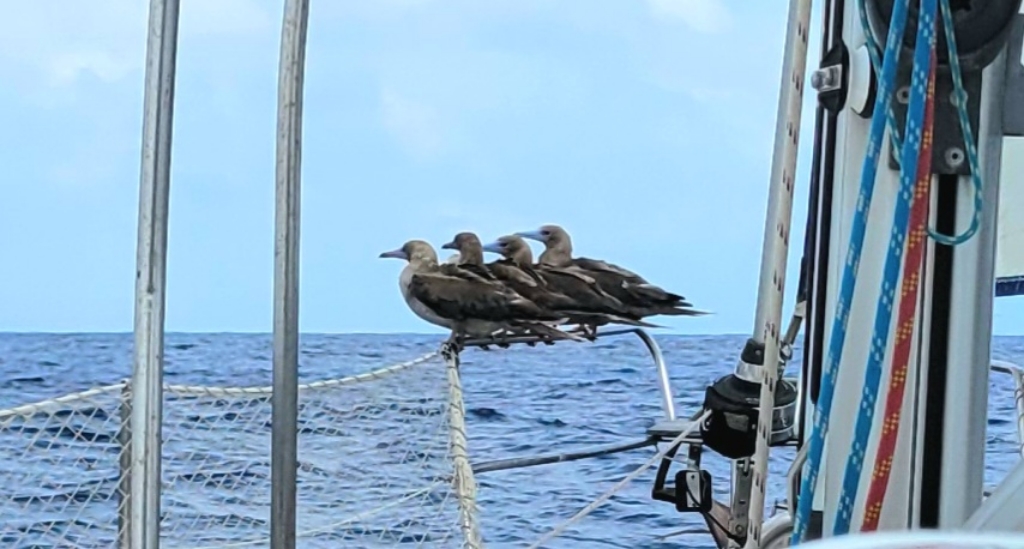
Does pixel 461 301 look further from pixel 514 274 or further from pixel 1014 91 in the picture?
pixel 1014 91

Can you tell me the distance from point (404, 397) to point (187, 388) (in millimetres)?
601

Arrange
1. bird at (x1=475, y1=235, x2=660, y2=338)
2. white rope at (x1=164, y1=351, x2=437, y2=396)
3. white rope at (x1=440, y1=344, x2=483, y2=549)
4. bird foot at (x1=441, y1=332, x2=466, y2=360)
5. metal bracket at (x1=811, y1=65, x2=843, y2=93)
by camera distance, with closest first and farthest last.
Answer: metal bracket at (x1=811, y1=65, x2=843, y2=93) → white rope at (x1=164, y1=351, x2=437, y2=396) → white rope at (x1=440, y1=344, x2=483, y2=549) → bird foot at (x1=441, y1=332, x2=466, y2=360) → bird at (x1=475, y1=235, x2=660, y2=338)

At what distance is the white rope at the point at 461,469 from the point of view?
222 cm

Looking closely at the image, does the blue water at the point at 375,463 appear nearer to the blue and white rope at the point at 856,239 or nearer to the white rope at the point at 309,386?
the white rope at the point at 309,386

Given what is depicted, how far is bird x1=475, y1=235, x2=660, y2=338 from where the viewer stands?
136 inches

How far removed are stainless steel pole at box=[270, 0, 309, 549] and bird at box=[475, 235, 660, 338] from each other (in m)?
2.37

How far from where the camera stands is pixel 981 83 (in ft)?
3.04

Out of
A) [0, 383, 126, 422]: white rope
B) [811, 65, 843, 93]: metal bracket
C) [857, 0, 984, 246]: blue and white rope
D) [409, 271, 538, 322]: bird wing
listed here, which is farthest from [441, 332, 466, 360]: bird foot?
[857, 0, 984, 246]: blue and white rope

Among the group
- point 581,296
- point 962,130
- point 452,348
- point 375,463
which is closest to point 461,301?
point 581,296

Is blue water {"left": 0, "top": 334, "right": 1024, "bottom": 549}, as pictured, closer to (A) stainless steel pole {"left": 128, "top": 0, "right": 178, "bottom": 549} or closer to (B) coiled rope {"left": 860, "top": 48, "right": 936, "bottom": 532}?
(A) stainless steel pole {"left": 128, "top": 0, "right": 178, "bottom": 549}

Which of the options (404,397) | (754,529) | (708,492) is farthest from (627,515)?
(754,529)

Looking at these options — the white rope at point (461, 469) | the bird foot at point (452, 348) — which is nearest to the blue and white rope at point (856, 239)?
the white rope at point (461, 469)

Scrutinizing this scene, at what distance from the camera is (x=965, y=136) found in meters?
0.90

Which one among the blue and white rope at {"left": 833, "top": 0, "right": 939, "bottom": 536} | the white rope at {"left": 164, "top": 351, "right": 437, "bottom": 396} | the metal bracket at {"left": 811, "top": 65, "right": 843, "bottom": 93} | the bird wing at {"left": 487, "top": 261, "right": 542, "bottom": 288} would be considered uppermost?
the metal bracket at {"left": 811, "top": 65, "right": 843, "bottom": 93}
